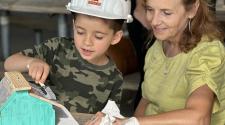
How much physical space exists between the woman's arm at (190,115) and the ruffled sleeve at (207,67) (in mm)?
68

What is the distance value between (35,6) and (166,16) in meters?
1.83

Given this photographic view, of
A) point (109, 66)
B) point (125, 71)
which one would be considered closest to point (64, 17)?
point (125, 71)

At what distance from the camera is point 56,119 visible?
1385mm

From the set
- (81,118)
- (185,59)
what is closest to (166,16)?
(185,59)

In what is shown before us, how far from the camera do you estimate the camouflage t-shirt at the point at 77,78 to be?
1.90 m

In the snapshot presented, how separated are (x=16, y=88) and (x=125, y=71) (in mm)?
1761

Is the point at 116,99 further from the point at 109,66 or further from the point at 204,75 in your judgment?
the point at 204,75

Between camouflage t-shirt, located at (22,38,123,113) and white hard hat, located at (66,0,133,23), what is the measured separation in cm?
25

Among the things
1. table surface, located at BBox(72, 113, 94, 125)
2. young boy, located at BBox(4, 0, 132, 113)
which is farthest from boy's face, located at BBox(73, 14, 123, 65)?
table surface, located at BBox(72, 113, 94, 125)

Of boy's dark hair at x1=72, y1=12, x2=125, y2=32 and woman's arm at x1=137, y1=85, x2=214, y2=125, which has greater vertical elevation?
boy's dark hair at x1=72, y1=12, x2=125, y2=32

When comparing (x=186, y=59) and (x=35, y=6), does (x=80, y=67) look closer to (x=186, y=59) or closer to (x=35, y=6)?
(x=186, y=59)

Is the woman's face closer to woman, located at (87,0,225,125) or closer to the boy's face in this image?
woman, located at (87,0,225,125)

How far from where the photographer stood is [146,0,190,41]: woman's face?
158 centimetres

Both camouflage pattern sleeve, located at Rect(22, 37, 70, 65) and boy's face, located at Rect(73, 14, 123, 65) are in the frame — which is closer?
boy's face, located at Rect(73, 14, 123, 65)
